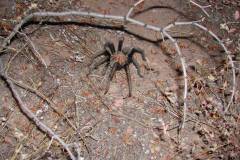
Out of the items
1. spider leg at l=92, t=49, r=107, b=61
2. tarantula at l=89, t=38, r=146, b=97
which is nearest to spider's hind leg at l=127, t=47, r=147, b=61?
tarantula at l=89, t=38, r=146, b=97

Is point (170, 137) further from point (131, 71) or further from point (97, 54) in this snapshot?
point (97, 54)

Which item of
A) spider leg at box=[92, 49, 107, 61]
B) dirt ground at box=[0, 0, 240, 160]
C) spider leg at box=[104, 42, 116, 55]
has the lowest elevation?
dirt ground at box=[0, 0, 240, 160]

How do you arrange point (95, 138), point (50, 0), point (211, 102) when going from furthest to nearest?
point (50, 0) < point (211, 102) < point (95, 138)

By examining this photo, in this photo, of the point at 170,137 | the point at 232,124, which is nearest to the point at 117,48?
the point at 170,137

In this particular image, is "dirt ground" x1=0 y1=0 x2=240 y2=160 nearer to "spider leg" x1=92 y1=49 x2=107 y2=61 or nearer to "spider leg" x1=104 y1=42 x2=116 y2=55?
"spider leg" x1=92 y1=49 x2=107 y2=61

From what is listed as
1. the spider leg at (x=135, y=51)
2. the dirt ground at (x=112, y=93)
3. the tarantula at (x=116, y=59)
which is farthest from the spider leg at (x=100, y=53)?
the spider leg at (x=135, y=51)

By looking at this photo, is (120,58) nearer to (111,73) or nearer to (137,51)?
(111,73)

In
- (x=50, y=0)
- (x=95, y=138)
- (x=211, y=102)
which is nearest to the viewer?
(x=95, y=138)

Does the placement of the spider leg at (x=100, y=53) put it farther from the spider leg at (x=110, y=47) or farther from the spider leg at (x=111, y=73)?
the spider leg at (x=111, y=73)
